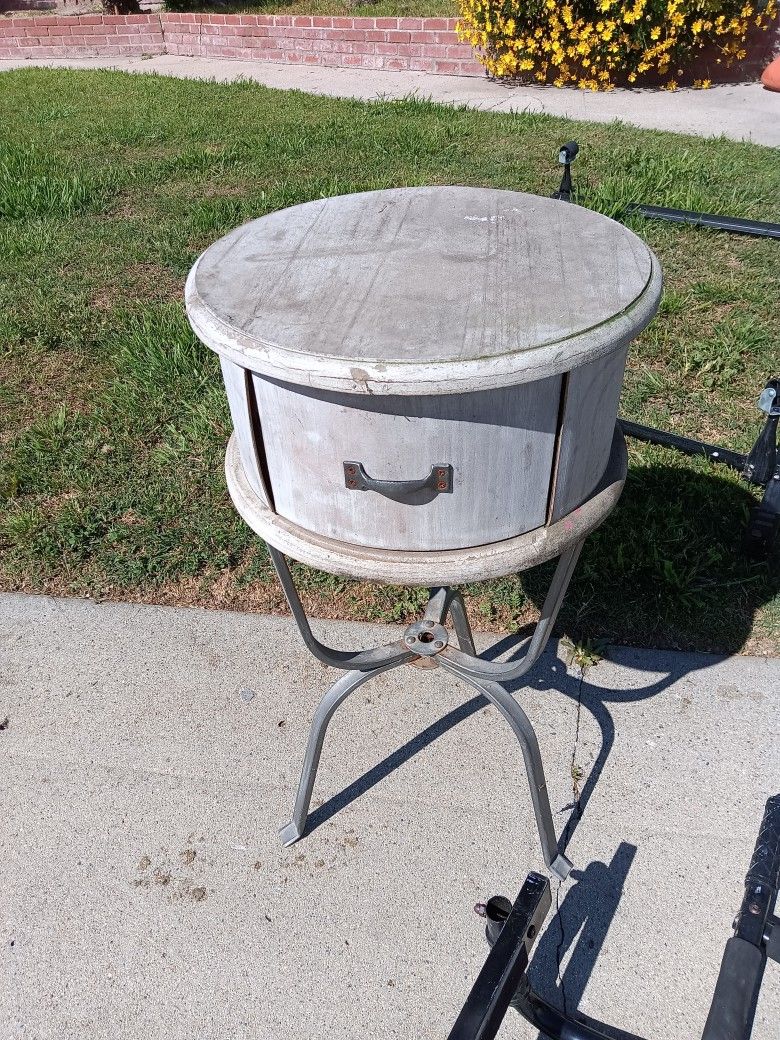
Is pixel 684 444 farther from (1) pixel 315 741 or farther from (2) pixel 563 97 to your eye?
(2) pixel 563 97

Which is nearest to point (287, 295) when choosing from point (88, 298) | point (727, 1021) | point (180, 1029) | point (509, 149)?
point (727, 1021)

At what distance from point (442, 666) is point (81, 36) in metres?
9.31

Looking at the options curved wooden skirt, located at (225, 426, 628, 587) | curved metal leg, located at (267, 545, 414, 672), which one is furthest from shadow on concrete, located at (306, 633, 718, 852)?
curved wooden skirt, located at (225, 426, 628, 587)

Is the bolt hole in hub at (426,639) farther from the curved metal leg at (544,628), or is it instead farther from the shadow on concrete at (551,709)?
the shadow on concrete at (551,709)

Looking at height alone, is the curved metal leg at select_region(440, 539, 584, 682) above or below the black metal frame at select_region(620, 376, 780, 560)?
above

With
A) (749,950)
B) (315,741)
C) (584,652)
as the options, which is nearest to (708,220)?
(584,652)

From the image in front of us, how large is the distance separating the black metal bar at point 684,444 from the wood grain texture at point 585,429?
4.15 feet

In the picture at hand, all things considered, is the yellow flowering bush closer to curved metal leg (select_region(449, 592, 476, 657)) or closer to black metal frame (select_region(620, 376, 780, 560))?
black metal frame (select_region(620, 376, 780, 560))

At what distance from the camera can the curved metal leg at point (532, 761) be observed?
5.39 feet

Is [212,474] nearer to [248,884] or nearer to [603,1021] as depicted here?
A: [248,884]

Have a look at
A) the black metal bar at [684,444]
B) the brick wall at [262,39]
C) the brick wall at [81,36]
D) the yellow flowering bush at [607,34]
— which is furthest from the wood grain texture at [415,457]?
the brick wall at [81,36]

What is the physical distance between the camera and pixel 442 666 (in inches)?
68.6

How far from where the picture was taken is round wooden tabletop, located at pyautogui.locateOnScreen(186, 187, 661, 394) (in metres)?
1.18

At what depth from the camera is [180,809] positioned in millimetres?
1973
